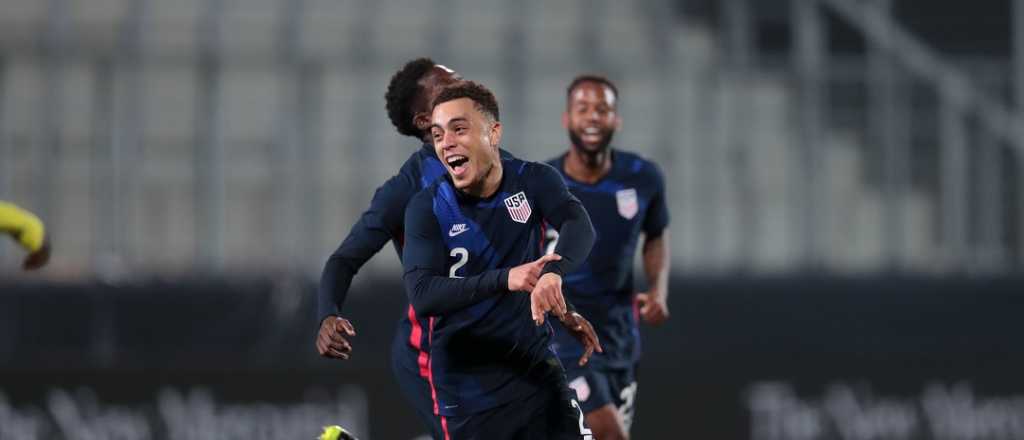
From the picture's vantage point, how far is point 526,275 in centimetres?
440

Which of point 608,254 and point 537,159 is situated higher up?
point 537,159

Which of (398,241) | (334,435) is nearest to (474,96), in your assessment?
(398,241)

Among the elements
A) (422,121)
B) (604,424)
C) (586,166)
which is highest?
(422,121)

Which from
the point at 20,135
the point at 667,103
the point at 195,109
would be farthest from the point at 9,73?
the point at 667,103

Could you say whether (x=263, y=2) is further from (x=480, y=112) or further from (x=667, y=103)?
(x=480, y=112)

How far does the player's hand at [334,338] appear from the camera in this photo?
4867mm

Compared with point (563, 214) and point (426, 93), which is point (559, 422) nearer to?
point (563, 214)

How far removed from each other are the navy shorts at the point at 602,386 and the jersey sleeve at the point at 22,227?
2249mm

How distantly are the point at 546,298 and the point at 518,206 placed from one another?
20.5 inches

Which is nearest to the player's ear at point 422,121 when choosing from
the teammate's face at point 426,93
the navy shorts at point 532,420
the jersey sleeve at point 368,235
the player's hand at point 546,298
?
the teammate's face at point 426,93

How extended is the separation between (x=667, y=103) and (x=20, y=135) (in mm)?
4677

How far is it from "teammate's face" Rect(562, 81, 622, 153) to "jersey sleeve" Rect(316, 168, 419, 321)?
1.55m

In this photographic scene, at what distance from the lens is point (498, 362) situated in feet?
16.3

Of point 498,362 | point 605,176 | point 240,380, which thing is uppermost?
point 605,176
